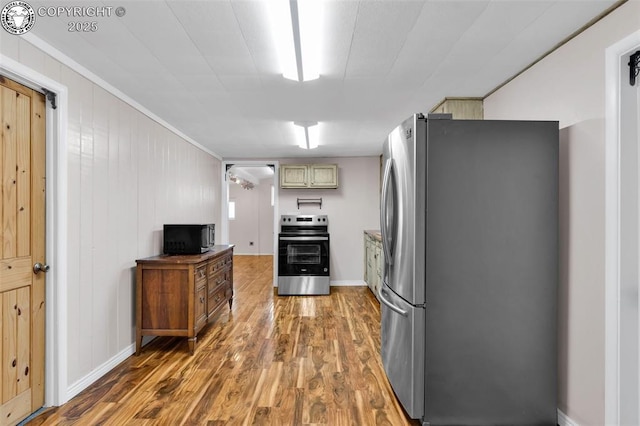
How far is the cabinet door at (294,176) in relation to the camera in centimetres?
557

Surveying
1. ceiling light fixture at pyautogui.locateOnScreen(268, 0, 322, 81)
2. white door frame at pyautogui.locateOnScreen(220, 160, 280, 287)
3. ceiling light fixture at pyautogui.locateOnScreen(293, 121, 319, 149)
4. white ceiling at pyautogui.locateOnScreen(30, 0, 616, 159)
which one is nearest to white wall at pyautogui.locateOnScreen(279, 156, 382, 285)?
white door frame at pyautogui.locateOnScreen(220, 160, 280, 287)

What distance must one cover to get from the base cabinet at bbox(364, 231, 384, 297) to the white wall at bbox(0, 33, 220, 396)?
276 cm

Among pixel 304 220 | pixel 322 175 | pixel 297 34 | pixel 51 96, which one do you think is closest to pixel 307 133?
pixel 322 175

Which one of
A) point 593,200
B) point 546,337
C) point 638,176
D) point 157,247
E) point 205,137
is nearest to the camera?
point 638,176

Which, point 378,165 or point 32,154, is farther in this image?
point 378,165

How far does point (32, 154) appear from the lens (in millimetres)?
1975

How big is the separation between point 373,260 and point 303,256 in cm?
114

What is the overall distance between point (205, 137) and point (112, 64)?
2.07m

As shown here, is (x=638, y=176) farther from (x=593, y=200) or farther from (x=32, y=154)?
(x=32, y=154)

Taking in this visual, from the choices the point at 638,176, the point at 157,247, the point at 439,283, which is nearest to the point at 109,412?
the point at 157,247

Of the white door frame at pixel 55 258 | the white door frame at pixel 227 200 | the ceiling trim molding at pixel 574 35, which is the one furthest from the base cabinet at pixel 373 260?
the white door frame at pixel 55 258

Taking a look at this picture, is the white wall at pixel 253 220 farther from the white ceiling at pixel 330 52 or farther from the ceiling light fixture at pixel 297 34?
the ceiling light fixture at pixel 297 34

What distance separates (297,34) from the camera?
68.7 inches

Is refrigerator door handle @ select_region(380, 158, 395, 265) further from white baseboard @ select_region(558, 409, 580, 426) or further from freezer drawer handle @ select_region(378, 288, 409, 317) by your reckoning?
white baseboard @ select_region(558, 409, 580, 426)
